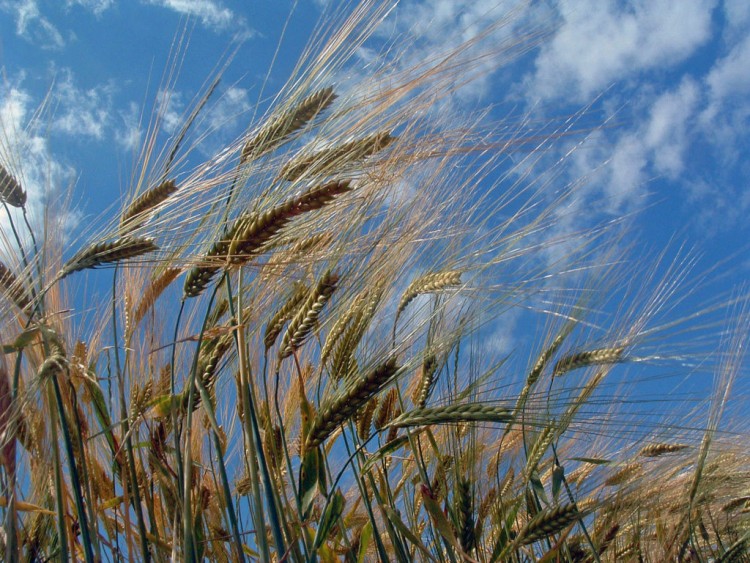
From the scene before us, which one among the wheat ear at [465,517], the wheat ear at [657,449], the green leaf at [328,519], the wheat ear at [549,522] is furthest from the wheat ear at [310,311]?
the wheat ear at [657,449]

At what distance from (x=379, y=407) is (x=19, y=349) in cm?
102

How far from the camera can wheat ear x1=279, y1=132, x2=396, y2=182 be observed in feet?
4.38

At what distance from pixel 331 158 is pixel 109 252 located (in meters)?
0.49

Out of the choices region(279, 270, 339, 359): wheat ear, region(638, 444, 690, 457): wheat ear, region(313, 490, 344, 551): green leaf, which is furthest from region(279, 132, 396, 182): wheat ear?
region(638, 444, 690, 457): wheat ear

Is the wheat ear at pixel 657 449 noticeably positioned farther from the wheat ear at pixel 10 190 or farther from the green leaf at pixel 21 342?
the wheat ear at pixel 10 190

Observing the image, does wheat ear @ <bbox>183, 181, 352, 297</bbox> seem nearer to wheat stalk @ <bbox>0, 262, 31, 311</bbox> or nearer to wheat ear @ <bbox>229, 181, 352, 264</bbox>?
wheat ear @ <bbox>229, 181, 352, 264</bbox>

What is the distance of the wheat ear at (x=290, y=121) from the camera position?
4.72ft

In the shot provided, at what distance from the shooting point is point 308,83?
147 centimetres

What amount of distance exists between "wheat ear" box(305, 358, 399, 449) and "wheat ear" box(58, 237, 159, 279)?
475mm

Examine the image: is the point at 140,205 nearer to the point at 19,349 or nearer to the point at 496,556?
the point at 19,349

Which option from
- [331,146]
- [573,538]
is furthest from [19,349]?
[573,538]

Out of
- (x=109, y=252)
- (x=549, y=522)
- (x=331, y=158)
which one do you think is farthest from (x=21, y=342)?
(x=549, y=522)

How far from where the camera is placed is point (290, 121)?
56.7 inches

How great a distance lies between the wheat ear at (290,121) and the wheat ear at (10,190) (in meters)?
0.61
